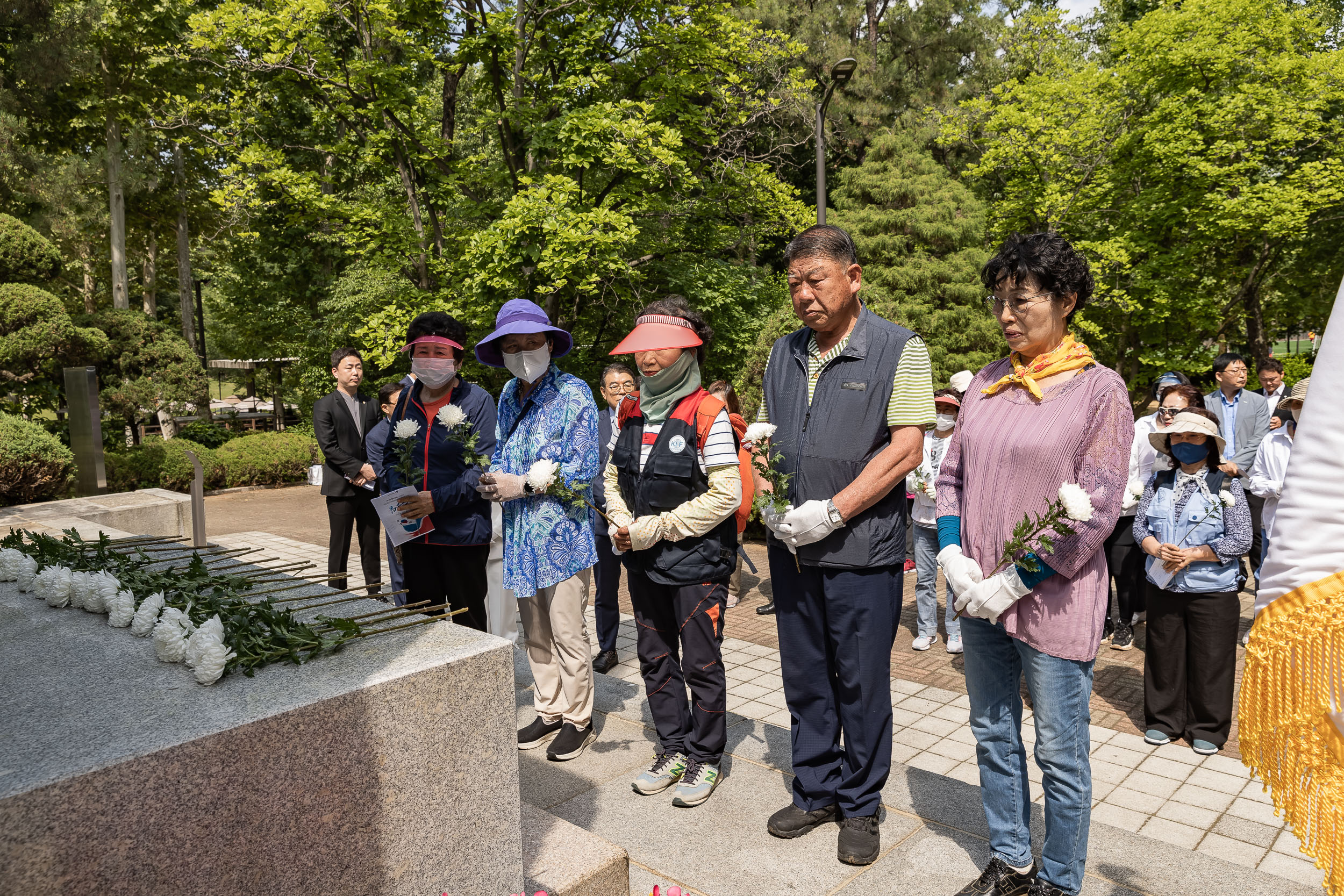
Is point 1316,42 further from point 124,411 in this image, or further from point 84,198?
point 84,198

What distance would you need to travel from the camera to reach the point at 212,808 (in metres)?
2.01

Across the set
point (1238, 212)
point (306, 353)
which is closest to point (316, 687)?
point (1238, 212)

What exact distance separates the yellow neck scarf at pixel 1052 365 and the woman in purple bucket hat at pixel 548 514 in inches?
78.3

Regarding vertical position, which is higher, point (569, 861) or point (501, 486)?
point (501, 486)

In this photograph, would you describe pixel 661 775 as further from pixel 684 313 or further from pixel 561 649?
pixel 684 313

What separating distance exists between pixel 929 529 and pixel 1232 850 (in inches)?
126

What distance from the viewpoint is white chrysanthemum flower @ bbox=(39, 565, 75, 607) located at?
10.0 ft

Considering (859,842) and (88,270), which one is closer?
(859,842)

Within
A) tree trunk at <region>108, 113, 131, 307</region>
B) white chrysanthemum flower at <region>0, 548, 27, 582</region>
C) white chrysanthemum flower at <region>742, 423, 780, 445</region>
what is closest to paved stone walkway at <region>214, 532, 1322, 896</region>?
white chrysanthemum flower at <region>742, 423, 780, 445</region>

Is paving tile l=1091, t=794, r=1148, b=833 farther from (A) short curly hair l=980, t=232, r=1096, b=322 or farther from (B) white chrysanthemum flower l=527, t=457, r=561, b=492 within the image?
(B) white chrysanthemum flower l=527, t=457, r=561, b=492

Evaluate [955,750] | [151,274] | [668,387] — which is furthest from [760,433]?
[151,274]

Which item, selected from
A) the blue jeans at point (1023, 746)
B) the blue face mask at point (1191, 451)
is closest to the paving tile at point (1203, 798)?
the blue jeans at point (1023, 746)

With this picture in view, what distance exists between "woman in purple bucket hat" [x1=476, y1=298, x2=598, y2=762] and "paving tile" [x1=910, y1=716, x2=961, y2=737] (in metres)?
1.97

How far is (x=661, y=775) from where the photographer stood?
3742 millimetres
